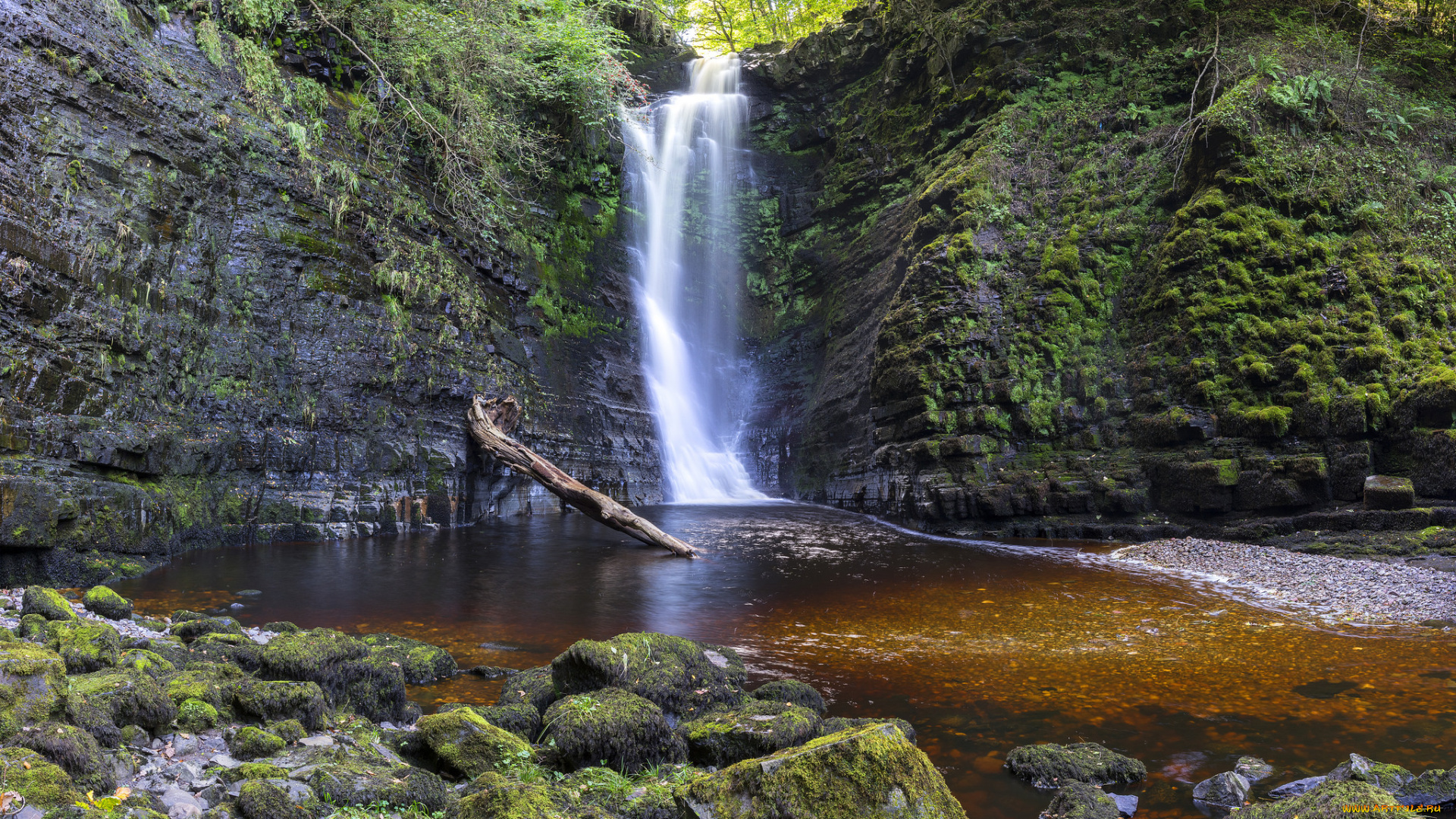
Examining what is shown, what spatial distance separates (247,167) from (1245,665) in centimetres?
1381

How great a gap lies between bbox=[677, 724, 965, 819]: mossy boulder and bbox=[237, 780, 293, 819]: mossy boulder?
1390mm

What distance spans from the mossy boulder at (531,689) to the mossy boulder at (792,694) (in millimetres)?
1252

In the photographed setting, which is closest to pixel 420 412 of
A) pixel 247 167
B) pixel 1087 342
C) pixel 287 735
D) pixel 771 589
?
pixel 247 167

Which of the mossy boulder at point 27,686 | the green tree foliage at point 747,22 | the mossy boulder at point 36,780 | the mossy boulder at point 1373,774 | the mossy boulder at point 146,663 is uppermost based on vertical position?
the green tree foliage at point 747,22

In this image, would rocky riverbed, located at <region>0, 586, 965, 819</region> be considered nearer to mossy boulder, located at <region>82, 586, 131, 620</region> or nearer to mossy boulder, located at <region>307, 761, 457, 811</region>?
mossy boulder, located at <region>307, 761, 457, 811</region>

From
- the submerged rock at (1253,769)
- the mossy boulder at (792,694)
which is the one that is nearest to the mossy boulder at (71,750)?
the mossy boulder at (792,694)

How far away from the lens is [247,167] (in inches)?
439

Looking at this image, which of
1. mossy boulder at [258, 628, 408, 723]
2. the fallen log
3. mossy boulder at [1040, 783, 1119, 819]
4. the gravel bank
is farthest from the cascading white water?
mossy boulder at [1040, 783, 1119, 819]

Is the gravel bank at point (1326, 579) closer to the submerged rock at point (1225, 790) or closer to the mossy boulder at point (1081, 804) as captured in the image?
the submerged rock at point (1225, 790)

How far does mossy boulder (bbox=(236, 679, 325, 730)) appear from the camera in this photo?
345 cm

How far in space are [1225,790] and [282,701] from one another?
4.40 metres

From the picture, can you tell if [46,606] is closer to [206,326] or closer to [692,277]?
[206,326]

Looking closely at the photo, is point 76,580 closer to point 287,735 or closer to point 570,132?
point 287,735

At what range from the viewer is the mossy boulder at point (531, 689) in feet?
13.8
